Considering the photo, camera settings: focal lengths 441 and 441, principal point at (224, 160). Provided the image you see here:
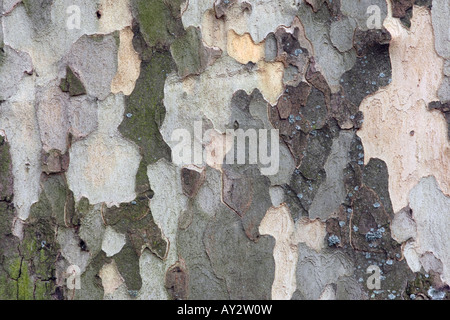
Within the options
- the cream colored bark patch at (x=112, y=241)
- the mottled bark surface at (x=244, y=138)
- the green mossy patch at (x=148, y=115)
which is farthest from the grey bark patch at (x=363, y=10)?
the cream colored bark patch at (x=112, y=241)

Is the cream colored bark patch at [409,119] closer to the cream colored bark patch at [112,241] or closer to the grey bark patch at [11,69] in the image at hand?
the cream colored bark patch at [112,241]

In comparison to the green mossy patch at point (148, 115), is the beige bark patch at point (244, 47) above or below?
above

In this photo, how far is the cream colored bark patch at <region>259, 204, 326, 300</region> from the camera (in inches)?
54.3

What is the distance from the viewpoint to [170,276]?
1.37m

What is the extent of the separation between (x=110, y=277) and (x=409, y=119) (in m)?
1.05

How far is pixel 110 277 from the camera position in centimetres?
138

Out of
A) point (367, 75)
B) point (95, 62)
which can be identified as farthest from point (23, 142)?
point (367, 75)

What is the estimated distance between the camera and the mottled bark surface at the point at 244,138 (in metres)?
1.35

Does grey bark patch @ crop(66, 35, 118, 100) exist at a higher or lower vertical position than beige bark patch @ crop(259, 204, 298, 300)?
higher

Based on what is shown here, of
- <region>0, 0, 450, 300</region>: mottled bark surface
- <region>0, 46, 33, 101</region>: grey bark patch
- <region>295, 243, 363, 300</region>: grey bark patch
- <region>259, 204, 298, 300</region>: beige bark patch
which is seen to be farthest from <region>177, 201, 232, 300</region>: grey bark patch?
<region>0, 46, 33, 101</region>: grey bark patch

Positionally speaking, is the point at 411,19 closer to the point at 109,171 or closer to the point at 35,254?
the point at 109,171

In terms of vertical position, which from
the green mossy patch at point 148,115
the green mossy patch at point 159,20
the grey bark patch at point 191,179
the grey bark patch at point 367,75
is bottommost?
the grey bark patch at point 191,179

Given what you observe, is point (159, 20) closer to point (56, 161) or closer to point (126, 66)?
point (126, 66)

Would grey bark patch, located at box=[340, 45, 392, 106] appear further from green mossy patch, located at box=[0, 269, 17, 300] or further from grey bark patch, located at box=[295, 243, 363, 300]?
green mossy patch, located at box=[0, 269, 17, 300]
